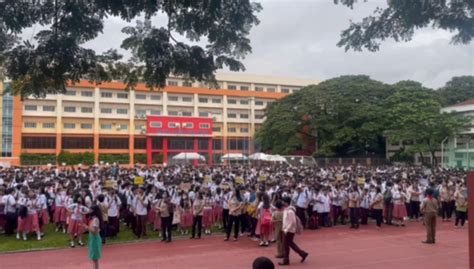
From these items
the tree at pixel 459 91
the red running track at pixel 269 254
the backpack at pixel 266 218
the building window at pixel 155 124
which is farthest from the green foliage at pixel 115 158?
the backpack at pixel 266 218

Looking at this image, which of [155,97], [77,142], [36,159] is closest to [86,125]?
[77,142]

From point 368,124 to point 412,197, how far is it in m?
33.5

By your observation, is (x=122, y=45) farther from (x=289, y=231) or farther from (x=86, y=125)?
(x=86, y=125)

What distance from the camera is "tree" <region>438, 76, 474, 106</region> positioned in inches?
2431

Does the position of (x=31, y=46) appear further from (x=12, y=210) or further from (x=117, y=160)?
(x=117, y=160)

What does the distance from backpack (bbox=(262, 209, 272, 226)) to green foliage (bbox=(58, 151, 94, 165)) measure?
44.1m

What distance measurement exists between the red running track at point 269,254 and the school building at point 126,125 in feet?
129

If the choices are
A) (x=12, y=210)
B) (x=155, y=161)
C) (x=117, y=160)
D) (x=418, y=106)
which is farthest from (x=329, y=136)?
Result: (x=12, y=210)

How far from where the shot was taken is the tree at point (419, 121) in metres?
45.0

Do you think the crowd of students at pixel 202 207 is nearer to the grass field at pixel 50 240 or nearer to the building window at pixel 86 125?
the grass field at pixel 50 240

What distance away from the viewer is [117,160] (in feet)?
187

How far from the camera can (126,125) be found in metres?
61.0

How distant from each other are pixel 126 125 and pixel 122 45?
2272 inches

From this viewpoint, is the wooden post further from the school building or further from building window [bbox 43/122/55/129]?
building window [bbox 43/122/55/129]
